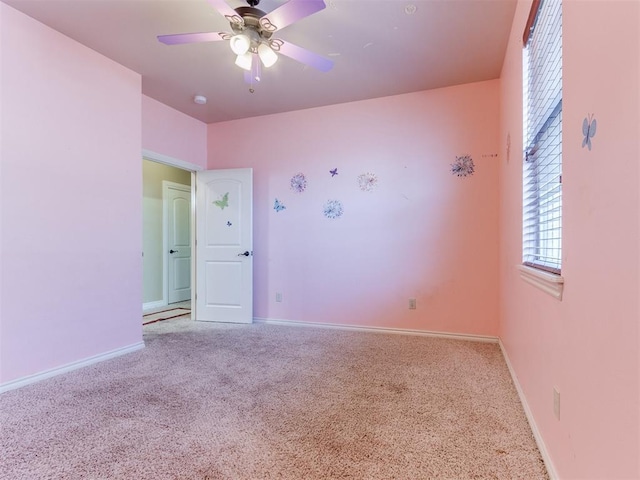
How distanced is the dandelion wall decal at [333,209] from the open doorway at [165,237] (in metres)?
2.53

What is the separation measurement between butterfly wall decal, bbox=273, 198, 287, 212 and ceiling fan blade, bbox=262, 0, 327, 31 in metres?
2.34

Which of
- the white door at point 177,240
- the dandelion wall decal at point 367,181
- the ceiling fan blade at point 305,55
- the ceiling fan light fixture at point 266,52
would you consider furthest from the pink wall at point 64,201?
the white door at point 177,240

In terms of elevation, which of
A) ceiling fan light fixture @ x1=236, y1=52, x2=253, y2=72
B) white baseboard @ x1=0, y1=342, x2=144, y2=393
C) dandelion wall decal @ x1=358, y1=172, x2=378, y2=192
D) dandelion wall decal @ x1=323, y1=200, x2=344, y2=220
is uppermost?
ceiling fan light fixture @ x1=236, y1=52, x2=253, y2=72

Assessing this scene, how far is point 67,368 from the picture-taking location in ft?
8.64

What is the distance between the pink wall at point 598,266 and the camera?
812 millimetres

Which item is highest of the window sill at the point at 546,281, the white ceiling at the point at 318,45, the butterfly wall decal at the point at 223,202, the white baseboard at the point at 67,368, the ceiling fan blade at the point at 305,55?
the white ceiling at the point at 318,45

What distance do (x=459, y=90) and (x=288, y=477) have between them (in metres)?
3.60

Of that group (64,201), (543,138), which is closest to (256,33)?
(543,138)

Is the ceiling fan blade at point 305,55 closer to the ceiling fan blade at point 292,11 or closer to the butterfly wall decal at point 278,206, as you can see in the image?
the ceiling fan blade at point 292,11

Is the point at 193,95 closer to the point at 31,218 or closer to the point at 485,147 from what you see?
the point at 31,218

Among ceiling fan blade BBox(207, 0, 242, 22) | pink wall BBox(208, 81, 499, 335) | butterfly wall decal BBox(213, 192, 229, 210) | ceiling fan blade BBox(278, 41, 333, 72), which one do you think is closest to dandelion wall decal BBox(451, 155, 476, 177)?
pink wall BBox(208, 81, 499, 335)

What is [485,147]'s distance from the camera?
11.1 ft

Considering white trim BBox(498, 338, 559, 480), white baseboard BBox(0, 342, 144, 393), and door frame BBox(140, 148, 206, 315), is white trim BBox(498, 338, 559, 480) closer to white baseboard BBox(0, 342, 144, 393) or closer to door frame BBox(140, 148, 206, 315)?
white baseboard BBox(0, 342, 144, 393)

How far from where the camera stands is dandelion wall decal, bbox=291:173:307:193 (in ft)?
13.5
